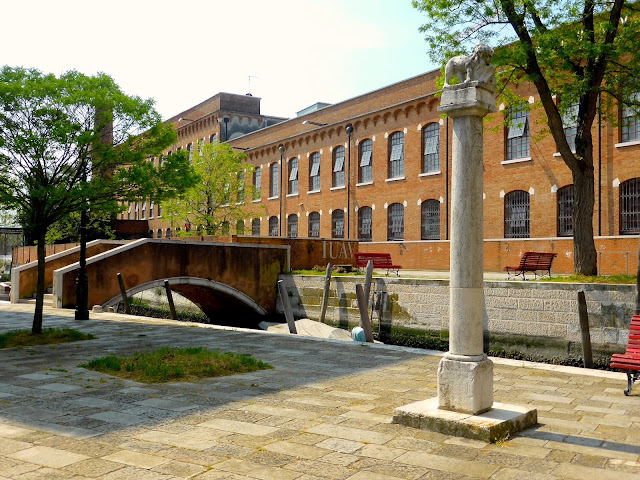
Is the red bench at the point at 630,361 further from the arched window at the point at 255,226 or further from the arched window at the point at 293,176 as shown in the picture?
the arched window at the point at 255,226

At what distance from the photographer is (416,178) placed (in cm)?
Result: 2975

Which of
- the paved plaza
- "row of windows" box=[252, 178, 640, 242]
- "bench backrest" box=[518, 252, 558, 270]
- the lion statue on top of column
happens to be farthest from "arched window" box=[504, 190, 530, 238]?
the lion statue on top of column

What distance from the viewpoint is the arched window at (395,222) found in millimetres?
30497

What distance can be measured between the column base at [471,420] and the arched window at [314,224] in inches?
1205

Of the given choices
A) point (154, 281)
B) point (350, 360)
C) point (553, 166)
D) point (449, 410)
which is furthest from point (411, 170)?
point (449, 410)

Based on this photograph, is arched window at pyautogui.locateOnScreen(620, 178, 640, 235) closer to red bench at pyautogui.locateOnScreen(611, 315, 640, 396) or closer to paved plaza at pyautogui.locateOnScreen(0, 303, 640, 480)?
paved plaza at pyautogui.locateOnScreen(0, 303, 640, 480)

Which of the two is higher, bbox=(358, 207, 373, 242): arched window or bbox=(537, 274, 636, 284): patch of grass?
bbox=(358, 207, 373, 242): arched window

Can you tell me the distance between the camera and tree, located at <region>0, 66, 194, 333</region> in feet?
35.5

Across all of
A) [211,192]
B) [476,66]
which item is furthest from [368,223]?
[476,66]

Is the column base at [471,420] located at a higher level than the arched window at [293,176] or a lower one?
lower

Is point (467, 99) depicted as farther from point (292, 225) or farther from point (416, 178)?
point (292, 225)

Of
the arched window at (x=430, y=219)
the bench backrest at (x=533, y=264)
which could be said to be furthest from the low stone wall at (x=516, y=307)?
the arched window at (x=430, y=219)

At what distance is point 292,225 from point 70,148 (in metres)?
27.6

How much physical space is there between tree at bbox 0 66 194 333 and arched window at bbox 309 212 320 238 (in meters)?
24.0
